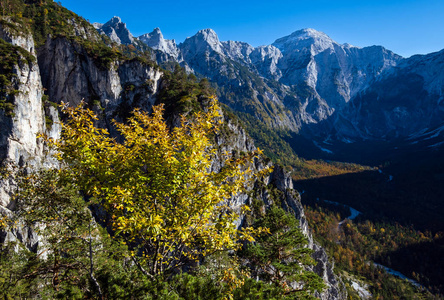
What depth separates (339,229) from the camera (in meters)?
190

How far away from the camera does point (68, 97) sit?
70500 mm

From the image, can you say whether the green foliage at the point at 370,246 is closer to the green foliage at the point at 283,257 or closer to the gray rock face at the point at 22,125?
the green foliage at the point at 283,257

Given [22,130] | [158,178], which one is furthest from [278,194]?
[158,178]

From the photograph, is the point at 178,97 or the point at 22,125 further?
the point at 178,97

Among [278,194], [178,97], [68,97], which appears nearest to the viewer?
[68,97]

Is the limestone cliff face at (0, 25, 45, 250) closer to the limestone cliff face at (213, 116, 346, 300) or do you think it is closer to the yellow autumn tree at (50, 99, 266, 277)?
the yellow autumn tree at (50, 99, 266, 277)

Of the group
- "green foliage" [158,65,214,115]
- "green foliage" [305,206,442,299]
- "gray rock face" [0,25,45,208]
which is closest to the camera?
"gray rock face" [0,25,45,208]

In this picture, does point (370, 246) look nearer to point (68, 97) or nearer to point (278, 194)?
point (278, 194)

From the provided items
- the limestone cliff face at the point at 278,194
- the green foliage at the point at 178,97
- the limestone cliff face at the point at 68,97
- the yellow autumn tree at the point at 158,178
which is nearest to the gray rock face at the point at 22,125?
the limestone cliff face at the point at 68,97

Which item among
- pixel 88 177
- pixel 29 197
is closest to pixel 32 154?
pixel 29 197

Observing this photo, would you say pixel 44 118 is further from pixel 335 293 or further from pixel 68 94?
pixel 335 293

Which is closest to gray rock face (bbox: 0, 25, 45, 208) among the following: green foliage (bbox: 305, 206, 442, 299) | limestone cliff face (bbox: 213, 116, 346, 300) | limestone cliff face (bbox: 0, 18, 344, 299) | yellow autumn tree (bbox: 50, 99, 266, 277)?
limestone cliff face (bbox: 0, 18, 344, 299)

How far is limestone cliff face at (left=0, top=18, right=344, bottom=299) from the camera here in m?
43.7

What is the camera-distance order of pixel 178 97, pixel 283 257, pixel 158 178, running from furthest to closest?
1. pixel 178 97
2. pixel 283 257
3. pixel 158 178
